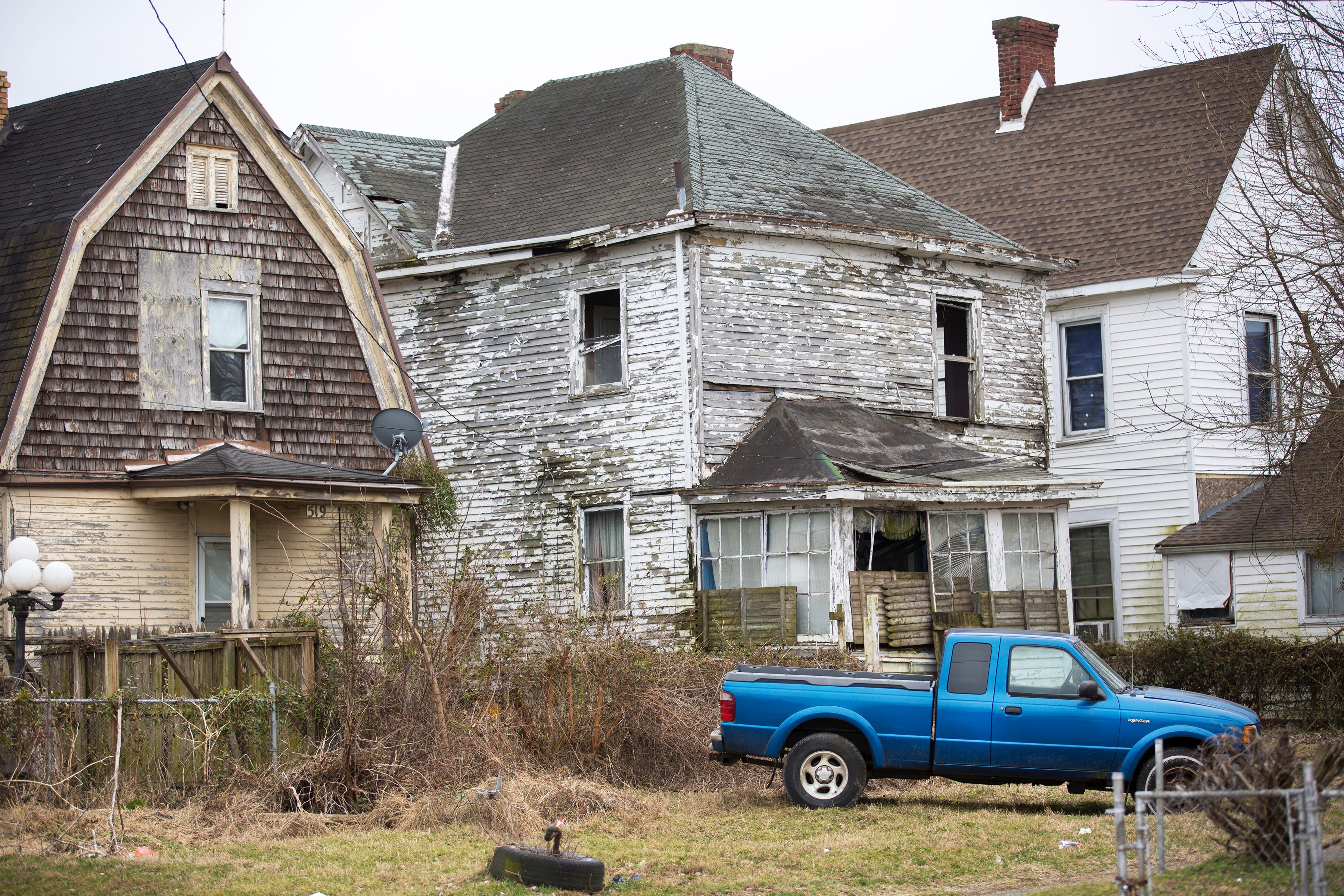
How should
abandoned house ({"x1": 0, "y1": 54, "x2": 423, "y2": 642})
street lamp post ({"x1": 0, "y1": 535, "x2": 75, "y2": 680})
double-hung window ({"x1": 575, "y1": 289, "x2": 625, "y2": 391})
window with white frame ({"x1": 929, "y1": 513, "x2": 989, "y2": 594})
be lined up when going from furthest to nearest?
double-hung window ({"x1": 575, "y1": 289, "x2": 625, "y2": 391}) < window with white frame ({"x1": 929, "y1": 513, "x2": 989, "y2": 594}) < abandoned house ({"x1": 0, "y1": 54, "x2": 423, "y2": 642}) < street lamp post ({"x1": 0, "y1": 535, "x2": 75, "y2": 680})

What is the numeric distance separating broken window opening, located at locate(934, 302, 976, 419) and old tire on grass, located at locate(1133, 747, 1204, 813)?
9.32 metres

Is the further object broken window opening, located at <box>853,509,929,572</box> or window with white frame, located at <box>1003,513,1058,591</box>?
window with white frame, located at <box>1003,513,1058,591</box>

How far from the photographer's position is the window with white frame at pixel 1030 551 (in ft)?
60.8

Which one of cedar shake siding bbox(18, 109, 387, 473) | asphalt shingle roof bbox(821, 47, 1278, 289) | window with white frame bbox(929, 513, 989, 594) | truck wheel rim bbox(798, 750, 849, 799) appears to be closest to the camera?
truck wheel rim bbox(798, 750, 849, 799)

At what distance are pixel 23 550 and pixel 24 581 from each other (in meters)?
0.35

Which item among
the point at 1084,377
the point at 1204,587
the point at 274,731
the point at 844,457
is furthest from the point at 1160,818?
the point at 1084,377

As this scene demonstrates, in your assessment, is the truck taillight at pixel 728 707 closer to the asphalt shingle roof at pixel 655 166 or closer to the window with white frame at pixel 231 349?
the window with white frame at pixel 231 349

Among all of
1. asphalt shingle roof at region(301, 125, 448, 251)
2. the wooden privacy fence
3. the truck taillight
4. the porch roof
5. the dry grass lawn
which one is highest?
asphalt shingle roof at region(301, 125, 448, 251)

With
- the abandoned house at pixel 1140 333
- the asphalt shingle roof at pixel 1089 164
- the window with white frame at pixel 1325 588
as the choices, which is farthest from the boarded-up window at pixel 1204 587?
the asphalt shingle roof at pixel 1089 164

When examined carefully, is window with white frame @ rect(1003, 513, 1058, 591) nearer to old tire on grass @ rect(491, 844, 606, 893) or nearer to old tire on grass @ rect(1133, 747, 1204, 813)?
old tire on grass @ rect(1133, 747, 1204, 813)

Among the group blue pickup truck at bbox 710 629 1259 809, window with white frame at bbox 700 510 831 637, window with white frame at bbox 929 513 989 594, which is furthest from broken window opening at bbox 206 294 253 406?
window with white frame at bbox 929 513 989 594

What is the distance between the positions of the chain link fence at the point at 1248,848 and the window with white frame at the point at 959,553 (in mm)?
8164

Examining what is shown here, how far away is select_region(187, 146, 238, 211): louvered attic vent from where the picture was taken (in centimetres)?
1770

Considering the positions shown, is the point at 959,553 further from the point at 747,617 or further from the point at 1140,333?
the point at 1140,333
